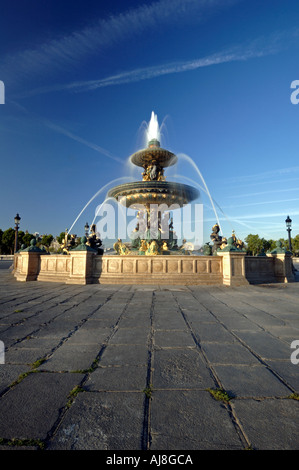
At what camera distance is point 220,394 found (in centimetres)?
206

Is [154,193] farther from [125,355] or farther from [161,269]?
[125,355]

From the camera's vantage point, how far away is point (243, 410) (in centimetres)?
186

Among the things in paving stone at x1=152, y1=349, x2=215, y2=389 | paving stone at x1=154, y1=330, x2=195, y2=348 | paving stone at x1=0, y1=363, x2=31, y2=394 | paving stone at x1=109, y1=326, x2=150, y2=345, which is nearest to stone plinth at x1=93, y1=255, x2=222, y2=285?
paving stone at x1=109, y1=326, x2=150, y2=345

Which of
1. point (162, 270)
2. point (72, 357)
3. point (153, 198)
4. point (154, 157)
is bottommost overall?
point (72, 357)

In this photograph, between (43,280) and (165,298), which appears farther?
(43,280)

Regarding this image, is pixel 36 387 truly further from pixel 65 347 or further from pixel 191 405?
pixel 191 405

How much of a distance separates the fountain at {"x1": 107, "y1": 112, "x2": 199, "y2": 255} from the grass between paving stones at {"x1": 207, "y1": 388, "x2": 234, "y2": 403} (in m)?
11.5

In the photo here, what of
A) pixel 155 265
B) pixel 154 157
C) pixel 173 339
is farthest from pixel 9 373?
pixel 154 157

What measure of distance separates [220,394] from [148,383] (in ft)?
2.22

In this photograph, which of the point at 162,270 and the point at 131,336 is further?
the point at 162,270

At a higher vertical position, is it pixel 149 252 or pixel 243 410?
pixel 149 252
